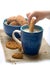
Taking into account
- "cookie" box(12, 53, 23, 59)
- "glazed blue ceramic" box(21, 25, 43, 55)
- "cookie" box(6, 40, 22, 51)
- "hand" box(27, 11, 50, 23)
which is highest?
"hand" box(27, 11, 50, 23)

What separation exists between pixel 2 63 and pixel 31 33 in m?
0.14

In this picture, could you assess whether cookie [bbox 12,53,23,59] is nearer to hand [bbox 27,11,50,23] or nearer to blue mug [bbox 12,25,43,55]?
blue mug [bbox 12,25,43,55]

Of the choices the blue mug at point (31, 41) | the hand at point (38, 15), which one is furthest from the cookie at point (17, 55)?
the hand at point (38, 15)

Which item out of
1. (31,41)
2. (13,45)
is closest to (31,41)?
(31,41)

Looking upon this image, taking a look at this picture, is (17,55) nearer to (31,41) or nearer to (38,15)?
(31,41)

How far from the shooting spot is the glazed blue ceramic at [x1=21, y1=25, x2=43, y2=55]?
0.60m

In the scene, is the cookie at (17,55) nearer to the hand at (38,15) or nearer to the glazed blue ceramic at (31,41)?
the glazed blue ceramic at (31,41)

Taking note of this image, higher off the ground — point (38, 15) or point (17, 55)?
point (38, 15)

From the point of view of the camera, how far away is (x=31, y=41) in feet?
1.99

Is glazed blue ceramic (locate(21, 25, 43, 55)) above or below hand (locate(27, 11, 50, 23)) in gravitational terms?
below

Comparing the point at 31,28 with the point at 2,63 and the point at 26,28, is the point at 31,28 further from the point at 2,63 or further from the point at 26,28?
the point at 2,63

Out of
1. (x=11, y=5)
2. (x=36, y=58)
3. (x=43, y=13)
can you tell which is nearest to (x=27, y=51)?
(x=36, y=58)

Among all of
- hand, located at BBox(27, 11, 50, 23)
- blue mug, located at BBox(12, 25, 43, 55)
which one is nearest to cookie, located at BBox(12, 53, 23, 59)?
blue mug, located at BBox(12, 25, 43, 55)

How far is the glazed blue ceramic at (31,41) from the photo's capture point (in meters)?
0.60
